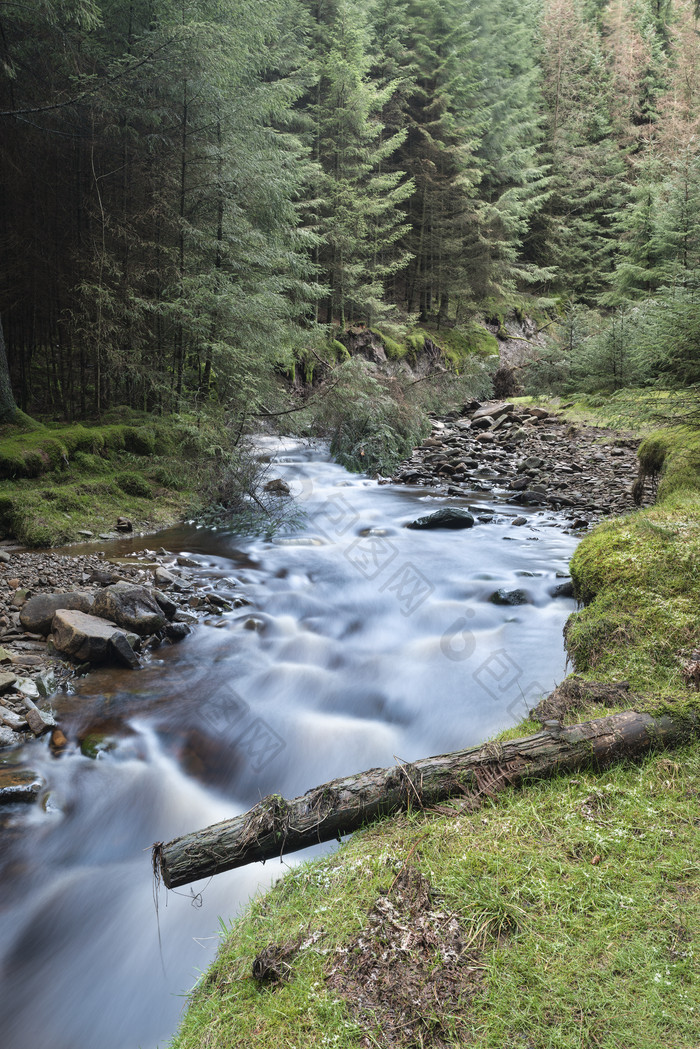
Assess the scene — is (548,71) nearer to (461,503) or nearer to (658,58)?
(658,58)

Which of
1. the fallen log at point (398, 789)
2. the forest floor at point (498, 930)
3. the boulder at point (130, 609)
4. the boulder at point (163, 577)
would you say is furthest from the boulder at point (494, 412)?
the fallen log at point (398, 789)

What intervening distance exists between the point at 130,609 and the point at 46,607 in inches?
28.9

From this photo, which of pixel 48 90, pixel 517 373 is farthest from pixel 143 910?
pixel 517 373

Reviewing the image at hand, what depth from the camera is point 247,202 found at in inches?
435

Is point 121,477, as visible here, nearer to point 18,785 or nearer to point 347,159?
point 18,785

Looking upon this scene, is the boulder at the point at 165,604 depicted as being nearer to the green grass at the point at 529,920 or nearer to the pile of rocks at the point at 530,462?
the green grass at the point at 529,920

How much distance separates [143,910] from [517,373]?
22.0 m

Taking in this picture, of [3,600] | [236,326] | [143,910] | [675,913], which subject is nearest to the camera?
[675,913]

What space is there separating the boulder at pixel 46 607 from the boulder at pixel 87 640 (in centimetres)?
20

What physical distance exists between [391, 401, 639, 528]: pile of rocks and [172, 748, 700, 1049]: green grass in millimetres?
7000

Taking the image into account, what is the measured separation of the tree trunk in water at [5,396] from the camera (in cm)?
853

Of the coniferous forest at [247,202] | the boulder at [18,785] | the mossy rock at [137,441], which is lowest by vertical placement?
the boulder at [18,785]

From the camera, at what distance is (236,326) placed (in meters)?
10.5

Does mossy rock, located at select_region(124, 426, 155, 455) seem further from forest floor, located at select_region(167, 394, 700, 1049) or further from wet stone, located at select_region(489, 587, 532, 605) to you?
forest floor, located at select_region(167, 394, 700, 1049)
